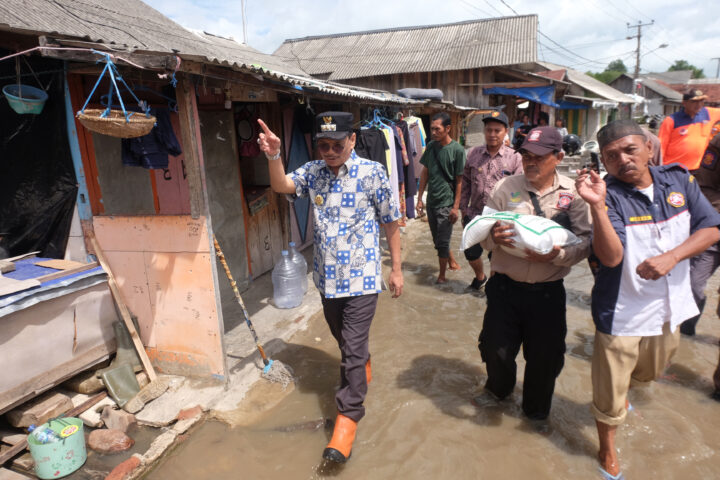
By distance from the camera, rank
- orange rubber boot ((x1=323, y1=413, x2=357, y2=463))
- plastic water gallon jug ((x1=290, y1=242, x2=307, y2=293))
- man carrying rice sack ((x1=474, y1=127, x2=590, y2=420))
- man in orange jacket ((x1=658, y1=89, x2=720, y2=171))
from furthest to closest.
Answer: plastic water gallon jug ((x1=290, y1=242, x2=307, y2=293))
man in orange jacket ((x1=658, y1=89, x2=720, y2=171))
orange rubber boot ((x1=323, y1=413, x2=357, y2=463))
man carrying rice sack ((x1=474, y1=127, x2=590, y2=420))

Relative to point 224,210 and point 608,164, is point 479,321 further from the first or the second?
point 224,210

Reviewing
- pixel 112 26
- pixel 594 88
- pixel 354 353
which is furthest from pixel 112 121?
pixel 594 88

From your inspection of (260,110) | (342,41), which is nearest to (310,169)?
(260,110)

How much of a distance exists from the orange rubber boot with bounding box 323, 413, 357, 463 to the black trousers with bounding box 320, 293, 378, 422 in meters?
0.04

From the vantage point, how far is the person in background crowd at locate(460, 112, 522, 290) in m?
4.43

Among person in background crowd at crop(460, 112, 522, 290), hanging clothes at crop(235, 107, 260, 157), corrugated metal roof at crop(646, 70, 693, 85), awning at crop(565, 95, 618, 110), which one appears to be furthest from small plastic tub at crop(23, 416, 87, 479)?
corrugated metal roof at crop(646, 70, 693, 85)

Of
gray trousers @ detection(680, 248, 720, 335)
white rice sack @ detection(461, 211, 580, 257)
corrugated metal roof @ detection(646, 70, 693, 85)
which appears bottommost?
gray trousers @ detection(680, 248, 720, 335)

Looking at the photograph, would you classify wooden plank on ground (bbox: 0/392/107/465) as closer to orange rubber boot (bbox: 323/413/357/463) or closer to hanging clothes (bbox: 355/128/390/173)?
orange rubber boot (bbox: 323/413/357/463)

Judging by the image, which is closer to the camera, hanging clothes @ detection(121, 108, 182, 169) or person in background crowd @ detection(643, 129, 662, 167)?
hanging clothes @ detection(121, 108, 182, 169)

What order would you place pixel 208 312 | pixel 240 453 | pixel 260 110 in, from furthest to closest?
pixel 260 110 → pixel 208 312 → pixel 240 453

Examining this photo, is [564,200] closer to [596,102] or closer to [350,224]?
[350,224]

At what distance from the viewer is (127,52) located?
109 inches

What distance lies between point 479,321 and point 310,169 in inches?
114

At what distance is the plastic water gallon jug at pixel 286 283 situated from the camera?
541 cm
